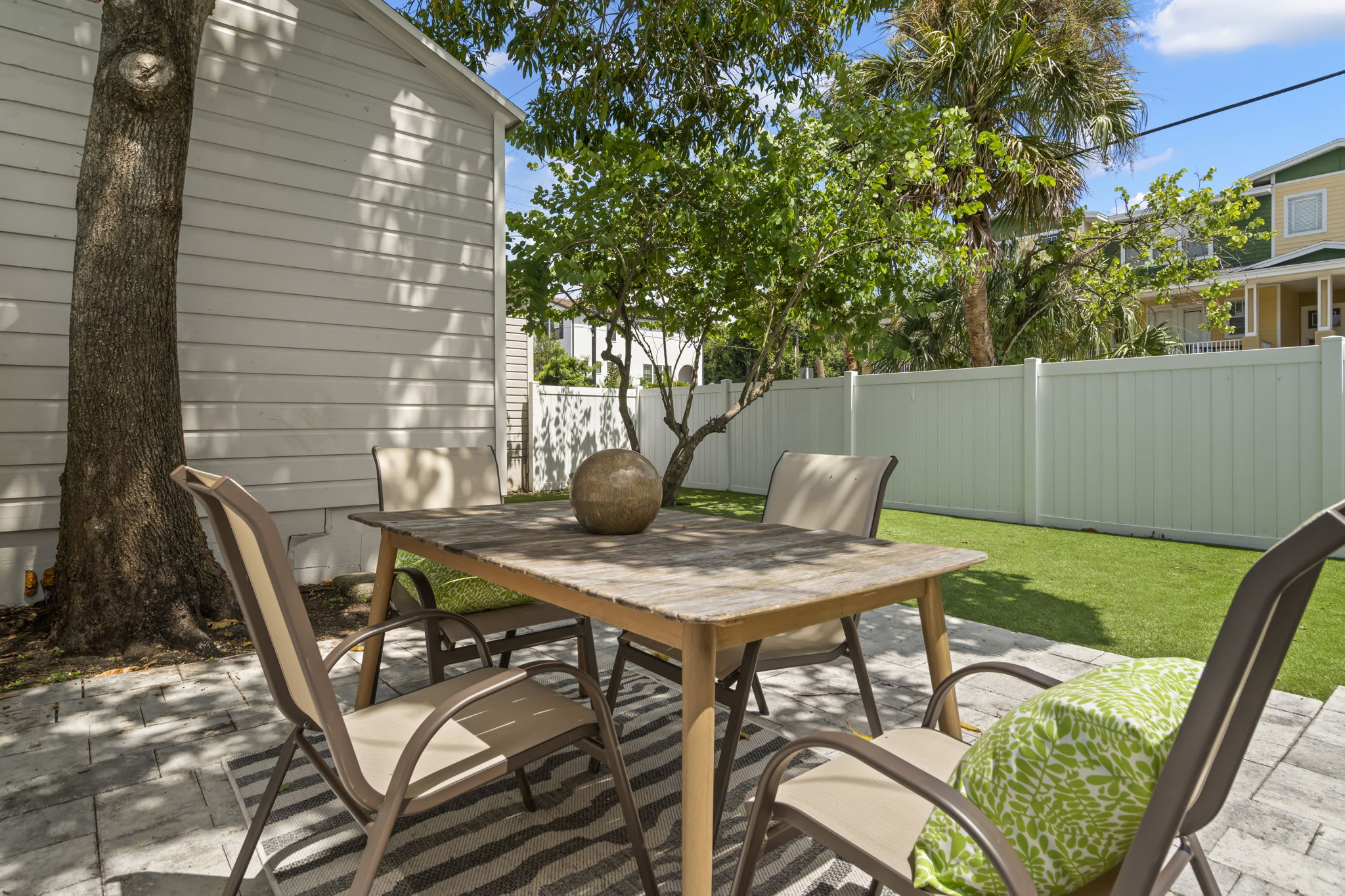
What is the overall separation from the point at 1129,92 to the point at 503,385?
8.55m

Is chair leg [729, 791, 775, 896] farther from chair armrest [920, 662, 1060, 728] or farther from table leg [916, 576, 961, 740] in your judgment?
table leg [916, 576, 961, 740]

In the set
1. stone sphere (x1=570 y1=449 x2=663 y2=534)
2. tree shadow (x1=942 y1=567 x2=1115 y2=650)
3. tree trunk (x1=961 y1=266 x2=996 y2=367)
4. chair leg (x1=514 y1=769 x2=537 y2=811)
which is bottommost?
chair leg (x1=514 y1=769 x2=537 y2=811)

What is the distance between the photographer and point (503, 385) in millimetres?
5609

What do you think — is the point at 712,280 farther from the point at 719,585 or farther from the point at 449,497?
the point at 719,585

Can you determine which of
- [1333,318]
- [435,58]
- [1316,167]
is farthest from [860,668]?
[1316,167]

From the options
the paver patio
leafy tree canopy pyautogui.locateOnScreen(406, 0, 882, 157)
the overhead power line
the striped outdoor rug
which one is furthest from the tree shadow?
the overhead power line

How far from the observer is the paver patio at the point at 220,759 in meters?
1.76

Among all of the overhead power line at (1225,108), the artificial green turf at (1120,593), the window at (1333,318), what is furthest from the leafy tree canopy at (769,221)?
the window at (1333,318)

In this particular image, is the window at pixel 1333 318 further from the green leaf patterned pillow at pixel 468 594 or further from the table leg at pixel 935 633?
the green leaf patterned pillow at pixel 468 594

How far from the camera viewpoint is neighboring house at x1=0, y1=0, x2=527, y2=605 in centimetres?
392

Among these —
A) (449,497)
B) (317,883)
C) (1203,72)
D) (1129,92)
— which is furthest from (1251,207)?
(317,883)

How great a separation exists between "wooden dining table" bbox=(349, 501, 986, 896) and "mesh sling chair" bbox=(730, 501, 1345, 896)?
185 mm

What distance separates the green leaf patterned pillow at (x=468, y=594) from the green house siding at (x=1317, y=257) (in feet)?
55.7

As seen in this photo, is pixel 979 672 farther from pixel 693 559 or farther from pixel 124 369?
pixel 124 369
